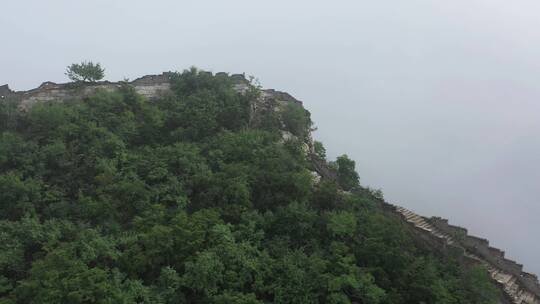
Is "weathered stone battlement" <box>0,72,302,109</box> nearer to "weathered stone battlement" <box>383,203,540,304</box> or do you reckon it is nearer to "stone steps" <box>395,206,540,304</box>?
"stone steps" <box>395,206,540,304</box>

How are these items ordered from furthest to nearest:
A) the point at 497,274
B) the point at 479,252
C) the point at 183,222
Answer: the point at 479,252, the point at 497,274, the point at 183,222

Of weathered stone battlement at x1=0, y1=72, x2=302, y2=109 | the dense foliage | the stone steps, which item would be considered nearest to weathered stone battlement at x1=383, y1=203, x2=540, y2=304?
the stone steps

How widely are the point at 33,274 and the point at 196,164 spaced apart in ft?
19.5

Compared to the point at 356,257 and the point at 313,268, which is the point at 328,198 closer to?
the point at 356,257

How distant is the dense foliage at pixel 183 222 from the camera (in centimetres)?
1110

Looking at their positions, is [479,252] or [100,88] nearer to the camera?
[479,252]

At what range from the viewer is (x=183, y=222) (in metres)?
12.4

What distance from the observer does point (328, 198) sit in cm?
1516

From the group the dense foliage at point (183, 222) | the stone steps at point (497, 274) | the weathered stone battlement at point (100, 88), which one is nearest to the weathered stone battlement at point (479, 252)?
the stone steps at point (497, 274)

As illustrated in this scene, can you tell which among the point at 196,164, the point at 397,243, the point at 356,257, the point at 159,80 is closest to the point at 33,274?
the point at 196,164

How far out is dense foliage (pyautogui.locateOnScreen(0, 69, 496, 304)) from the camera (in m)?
11.1

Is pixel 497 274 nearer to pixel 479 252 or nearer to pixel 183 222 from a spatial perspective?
pixel 479 252

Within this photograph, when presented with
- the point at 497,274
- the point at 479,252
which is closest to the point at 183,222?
the point at 497,274

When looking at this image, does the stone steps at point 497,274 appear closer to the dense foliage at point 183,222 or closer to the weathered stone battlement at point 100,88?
the dense foliage at point 183,222
